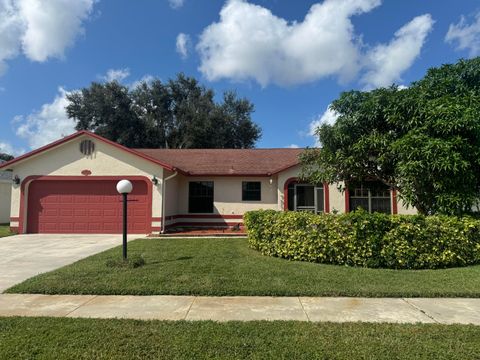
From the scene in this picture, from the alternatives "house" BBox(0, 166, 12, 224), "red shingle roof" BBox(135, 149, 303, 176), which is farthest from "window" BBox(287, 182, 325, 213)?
"house" BBox(0, 166, 12, 224)

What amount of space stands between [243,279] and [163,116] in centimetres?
3314

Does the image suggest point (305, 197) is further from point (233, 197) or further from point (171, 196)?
point (171, 196)

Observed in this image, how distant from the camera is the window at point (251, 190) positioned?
16641 millimetres

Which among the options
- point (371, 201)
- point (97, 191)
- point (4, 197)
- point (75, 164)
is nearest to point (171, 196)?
point (97, 191)

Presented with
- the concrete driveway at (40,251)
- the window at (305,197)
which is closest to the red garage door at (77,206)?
the concrete driveway at (40,251)

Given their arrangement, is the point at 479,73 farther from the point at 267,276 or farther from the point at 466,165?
the point at 267,276

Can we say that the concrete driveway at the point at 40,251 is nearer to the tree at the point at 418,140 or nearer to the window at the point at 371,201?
the tree at the point at 418,140

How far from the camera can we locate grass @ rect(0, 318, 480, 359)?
11.8ft

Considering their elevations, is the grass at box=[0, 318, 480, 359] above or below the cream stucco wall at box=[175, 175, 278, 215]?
below

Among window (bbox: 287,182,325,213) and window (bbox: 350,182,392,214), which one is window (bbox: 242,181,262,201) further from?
window (bbox: 350,182,392,214)

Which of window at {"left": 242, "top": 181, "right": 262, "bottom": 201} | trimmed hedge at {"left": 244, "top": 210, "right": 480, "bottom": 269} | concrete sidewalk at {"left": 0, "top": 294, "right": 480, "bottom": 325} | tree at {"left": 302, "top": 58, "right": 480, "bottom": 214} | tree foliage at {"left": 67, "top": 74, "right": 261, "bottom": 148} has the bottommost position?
concrete sidewalk at {"left": 0, "top": 294, "right": 480, "bottom": 325}

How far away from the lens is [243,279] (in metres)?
6.62

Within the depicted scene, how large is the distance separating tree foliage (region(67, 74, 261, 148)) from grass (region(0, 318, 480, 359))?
3090 cm

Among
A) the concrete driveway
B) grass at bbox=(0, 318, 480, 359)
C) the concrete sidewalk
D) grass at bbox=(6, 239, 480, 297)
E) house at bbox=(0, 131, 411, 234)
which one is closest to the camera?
grass at bbox=(0, 318, 480, 359)
